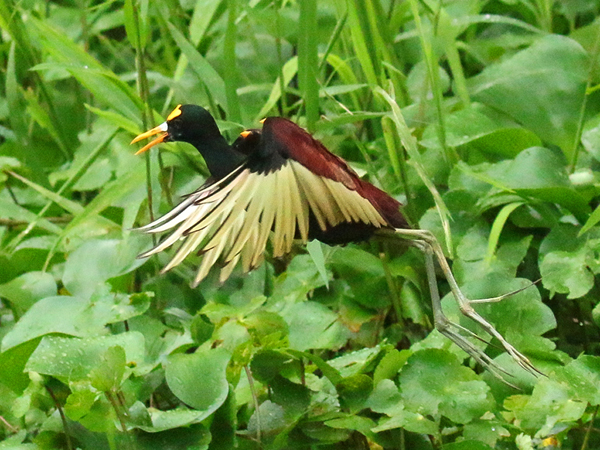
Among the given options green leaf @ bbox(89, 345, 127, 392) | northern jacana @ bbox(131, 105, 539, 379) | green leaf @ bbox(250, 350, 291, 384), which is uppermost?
northern jacana @ bbox(131, 105, 539, 379)

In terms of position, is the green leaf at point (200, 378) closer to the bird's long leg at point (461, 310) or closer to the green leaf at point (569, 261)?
the bird's long leg at point (461, 310)

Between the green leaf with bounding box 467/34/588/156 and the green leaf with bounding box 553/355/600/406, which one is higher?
the green leaf with bounding box 467/34/588/156

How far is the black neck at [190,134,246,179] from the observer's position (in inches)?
58.7

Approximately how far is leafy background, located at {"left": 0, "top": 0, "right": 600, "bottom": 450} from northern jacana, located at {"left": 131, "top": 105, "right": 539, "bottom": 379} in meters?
0.12

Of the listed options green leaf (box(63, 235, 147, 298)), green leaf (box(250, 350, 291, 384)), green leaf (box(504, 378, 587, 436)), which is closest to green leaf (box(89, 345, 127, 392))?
green leaf (box(250, 350, 291, 384))

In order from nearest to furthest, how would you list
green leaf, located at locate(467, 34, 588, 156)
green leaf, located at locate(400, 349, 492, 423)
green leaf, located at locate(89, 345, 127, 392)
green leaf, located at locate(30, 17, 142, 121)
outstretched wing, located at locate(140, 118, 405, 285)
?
1. outstretched wing, located at locate(140, 118, 405, 285)
2. green leaf, located at locate(89, 345, 127, 392)
3. green leaf, located at locate(400, 349, 492, 423)
4. green leaf, located at locate(30, 17, 142, 121)
5. green leaf, located at locate(467, 34, 588, 156)

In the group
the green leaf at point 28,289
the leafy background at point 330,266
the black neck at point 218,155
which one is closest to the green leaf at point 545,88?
the leafy background at point 330,266

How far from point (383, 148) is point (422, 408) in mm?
764

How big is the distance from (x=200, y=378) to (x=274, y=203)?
1.57 feet

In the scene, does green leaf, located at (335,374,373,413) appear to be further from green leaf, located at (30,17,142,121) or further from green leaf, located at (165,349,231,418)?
green leaf, located at (30,17,142,121)

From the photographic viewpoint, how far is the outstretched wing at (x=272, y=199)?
1.20m

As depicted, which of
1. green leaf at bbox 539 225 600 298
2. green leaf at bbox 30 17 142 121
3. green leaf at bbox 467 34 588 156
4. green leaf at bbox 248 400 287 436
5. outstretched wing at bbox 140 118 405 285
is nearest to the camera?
outstretched wing at bbox 140 118 405 285

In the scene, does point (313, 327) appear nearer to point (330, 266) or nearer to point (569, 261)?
point (330, 266)

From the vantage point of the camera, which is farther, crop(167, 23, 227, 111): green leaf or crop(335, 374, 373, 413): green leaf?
crop(167, 23, 227, 111): green leaf
